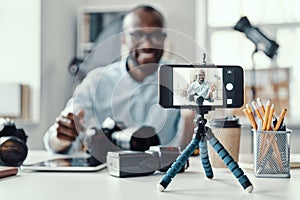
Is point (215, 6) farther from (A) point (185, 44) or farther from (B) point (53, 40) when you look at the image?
(A) point (185, 44)

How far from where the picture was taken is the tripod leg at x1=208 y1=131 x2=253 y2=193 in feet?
2.34

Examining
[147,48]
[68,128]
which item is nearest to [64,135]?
[68,128]

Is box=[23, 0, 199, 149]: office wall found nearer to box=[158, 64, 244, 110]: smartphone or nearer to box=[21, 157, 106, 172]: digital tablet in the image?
box=[21, 157, 106, 172]: digital tablet

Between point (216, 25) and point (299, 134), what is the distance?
31.7 inches

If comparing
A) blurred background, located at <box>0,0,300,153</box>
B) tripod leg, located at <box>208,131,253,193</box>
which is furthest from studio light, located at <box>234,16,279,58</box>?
tripod leg, located at <box>208,131,253,193</box>

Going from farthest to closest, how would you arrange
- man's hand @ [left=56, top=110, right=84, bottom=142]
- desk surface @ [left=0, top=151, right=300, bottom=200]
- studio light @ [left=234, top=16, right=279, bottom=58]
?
1. studio light @ [left=234, top=16, right=279, bottom=58]
2. man's hand @ [left=56, top=110, right=84, bottom=142]
3. desk surface @ [left=0, top=151, right=300, bottom=200]

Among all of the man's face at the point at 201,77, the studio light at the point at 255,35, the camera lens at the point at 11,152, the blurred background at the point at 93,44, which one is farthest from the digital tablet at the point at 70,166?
the blurred background at the point at 93,44

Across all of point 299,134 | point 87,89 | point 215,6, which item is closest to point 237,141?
point 87,89

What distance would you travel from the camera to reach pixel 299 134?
257 cm

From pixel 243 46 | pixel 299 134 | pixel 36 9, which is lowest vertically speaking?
pixel 299 134

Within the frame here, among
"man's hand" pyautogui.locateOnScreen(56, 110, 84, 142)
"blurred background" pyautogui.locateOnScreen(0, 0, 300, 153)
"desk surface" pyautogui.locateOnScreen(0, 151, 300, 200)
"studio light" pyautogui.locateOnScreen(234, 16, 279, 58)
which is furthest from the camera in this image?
"blurred background" pyautogui.locateOnScreen(0, 0, 300, 153)

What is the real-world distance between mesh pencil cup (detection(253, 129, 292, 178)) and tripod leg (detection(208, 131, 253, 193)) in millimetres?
132

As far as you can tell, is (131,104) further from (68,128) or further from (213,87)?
(213,87)

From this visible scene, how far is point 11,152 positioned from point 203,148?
438 mm
